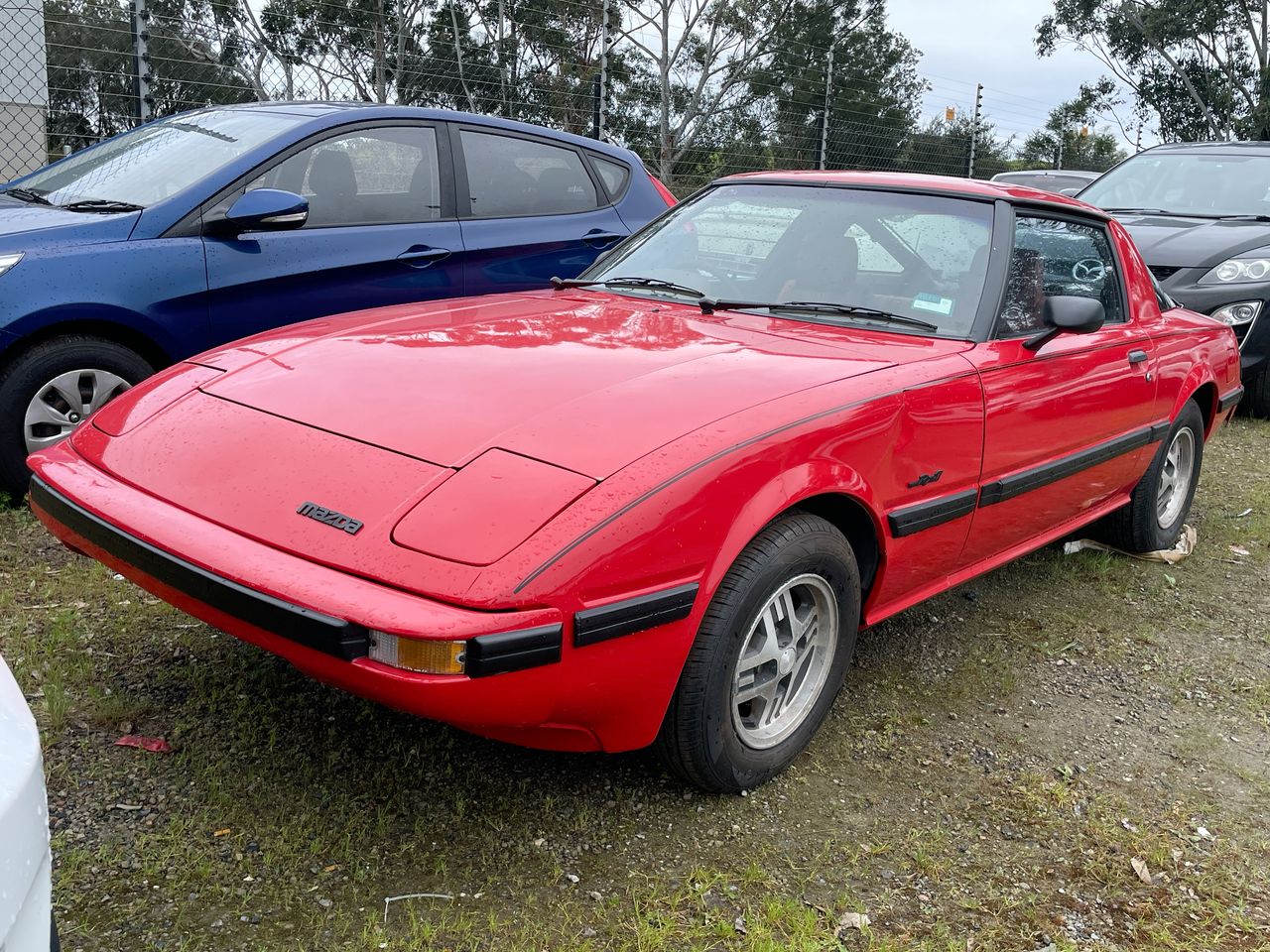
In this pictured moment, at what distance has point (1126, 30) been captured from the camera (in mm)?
26359

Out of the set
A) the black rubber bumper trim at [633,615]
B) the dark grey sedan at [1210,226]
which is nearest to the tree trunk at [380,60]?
the dark grey sedan at [1210,226]

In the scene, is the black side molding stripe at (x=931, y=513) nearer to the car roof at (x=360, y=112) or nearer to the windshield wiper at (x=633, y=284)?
the windshield wiper at (x=633, y=284)

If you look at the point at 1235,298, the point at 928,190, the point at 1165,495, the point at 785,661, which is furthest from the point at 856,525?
the point at 1235,298

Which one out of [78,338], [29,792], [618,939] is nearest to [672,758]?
[618,939]

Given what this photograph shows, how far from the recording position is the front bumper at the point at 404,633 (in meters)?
2.00

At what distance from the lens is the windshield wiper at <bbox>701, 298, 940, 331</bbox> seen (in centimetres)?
323

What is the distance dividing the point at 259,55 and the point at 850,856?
13.2 m

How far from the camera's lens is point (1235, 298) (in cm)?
715

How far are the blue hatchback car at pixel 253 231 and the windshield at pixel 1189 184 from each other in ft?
15.7

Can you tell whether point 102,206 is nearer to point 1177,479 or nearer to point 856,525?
point 856,525

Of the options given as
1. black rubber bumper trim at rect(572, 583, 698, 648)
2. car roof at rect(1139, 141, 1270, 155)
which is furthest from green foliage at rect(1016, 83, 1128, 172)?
black rubber bumper trim at rect(572, 583, 698, 648)

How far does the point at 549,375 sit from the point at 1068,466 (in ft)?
6.08

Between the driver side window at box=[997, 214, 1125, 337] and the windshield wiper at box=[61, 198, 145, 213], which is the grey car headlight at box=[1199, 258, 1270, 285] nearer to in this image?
the driver side window at box=[997, 214, 1125, 337]

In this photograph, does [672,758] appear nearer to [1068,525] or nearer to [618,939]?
[618,939]
